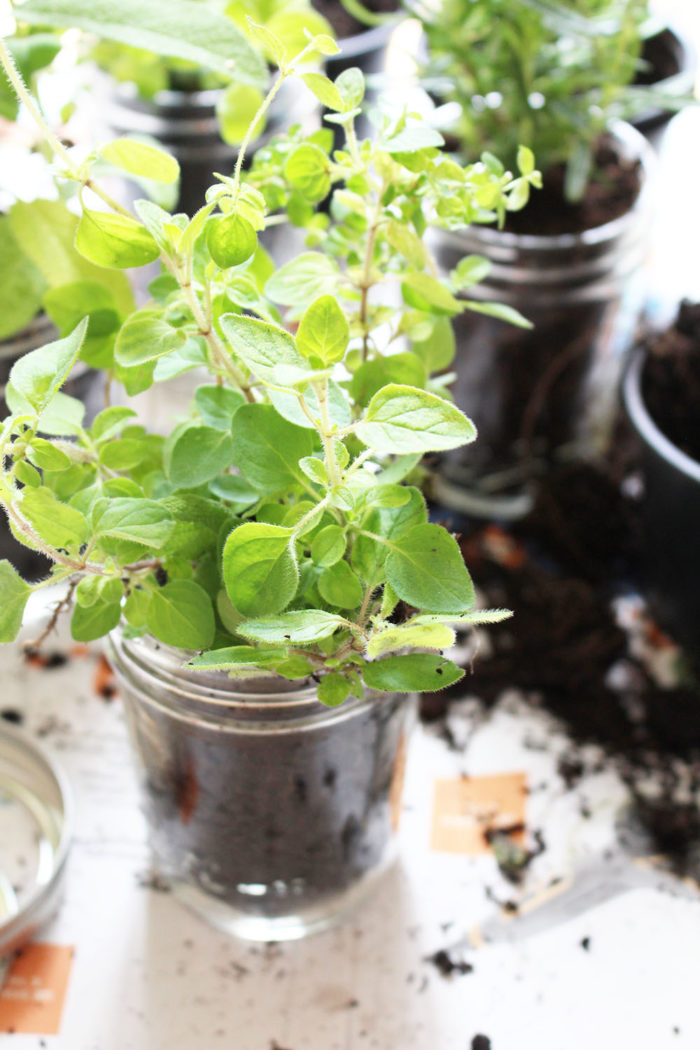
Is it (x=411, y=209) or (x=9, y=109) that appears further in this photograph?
(x=9, y=109)

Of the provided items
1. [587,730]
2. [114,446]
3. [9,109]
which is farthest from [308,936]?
[9,109]

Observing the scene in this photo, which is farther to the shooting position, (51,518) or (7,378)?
(7,378)

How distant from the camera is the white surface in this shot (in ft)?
1.73

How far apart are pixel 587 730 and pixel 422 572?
37cm

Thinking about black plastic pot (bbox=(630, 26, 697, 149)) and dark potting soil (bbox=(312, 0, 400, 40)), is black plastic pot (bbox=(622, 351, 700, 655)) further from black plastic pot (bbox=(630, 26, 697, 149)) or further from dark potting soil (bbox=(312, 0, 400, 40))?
dark potting soil (bbox=(312, 0, 400, 40))

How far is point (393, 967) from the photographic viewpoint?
557 millimetres

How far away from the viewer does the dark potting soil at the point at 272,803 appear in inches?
17.9

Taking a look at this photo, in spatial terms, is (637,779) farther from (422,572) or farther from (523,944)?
(422,572)

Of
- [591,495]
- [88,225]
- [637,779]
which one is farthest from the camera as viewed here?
[591,495]

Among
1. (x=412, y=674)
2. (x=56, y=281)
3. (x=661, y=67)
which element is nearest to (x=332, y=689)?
(x=412, y=674)

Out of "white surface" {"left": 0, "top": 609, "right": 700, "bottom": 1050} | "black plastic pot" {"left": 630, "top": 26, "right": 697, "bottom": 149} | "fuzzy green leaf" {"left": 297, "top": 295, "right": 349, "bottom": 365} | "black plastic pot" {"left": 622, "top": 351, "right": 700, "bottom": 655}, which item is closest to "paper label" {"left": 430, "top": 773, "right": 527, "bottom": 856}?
"white surface" {"left": 0, "top": 609, "right": 700, "bottom": 1050}

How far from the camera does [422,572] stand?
0.34 m

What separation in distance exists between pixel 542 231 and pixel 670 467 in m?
0.23

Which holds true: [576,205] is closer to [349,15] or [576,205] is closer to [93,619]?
[349,15]
